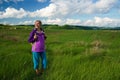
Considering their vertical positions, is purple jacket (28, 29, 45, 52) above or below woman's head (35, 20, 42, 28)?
below

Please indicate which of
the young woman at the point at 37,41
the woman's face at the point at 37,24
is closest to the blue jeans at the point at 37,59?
the young woman at the point at 37,41

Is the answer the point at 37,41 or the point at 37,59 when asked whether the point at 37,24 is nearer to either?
the point at 37,41

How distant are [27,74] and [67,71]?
108 centimetres

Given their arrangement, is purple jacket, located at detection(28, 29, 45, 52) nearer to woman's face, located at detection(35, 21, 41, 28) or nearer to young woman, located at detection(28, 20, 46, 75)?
young woman, located at detection(28, 20, 46, 75)

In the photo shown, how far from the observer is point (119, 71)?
20.6ft

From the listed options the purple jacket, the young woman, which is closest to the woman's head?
the young woman

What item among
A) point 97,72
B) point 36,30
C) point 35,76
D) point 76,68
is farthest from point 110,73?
point 36,30

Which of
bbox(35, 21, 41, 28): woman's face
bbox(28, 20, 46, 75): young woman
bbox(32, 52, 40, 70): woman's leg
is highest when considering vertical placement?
bbox(35, 21, 41, 28): woman's face

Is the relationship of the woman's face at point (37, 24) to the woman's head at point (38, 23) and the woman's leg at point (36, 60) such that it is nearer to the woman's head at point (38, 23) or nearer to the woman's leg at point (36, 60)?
the woman's head at point (38, 23)

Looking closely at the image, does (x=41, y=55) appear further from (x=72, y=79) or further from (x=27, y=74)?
(x=72, y=79)

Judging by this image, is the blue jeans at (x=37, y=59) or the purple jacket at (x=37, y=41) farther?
the purple jacket at (x=37, y=41)

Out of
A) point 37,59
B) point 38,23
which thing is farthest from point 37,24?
point 37,59

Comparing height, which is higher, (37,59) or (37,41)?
(37,41)

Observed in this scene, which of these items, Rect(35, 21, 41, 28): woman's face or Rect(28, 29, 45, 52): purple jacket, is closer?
Rect(35, 21, 41, 28): woman's face
